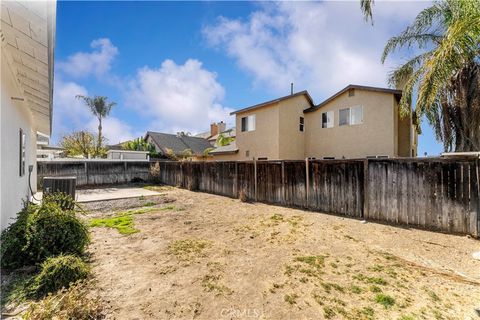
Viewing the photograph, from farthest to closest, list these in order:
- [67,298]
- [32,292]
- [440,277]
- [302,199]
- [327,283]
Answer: [302,199] → [440,277] → [327,283] → [32,292] → [67,298]

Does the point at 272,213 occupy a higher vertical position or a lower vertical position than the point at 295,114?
lower

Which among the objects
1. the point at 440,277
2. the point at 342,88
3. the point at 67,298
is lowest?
the point at 440,277

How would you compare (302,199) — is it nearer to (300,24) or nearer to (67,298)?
(300,24)

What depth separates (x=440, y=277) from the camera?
3.70 metres

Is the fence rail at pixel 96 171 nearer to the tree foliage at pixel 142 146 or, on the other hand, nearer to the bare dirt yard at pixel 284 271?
the tree foliage at pixel 142 146

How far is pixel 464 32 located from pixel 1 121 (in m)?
10.7

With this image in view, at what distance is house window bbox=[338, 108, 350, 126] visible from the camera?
14193 mm

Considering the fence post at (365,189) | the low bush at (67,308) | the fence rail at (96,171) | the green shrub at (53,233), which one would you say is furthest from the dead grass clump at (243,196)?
the fence rail at (96,171)

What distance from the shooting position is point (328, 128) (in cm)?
1534

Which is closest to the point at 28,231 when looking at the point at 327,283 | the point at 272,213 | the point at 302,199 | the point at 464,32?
the point at 327,283

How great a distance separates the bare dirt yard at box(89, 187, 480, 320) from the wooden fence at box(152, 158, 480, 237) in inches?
20.2

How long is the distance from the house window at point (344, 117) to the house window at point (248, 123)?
6.12 m

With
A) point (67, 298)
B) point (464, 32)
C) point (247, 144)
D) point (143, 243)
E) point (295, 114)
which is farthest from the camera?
point (247, 144)

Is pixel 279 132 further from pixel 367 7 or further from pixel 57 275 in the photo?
pixel 57 275
